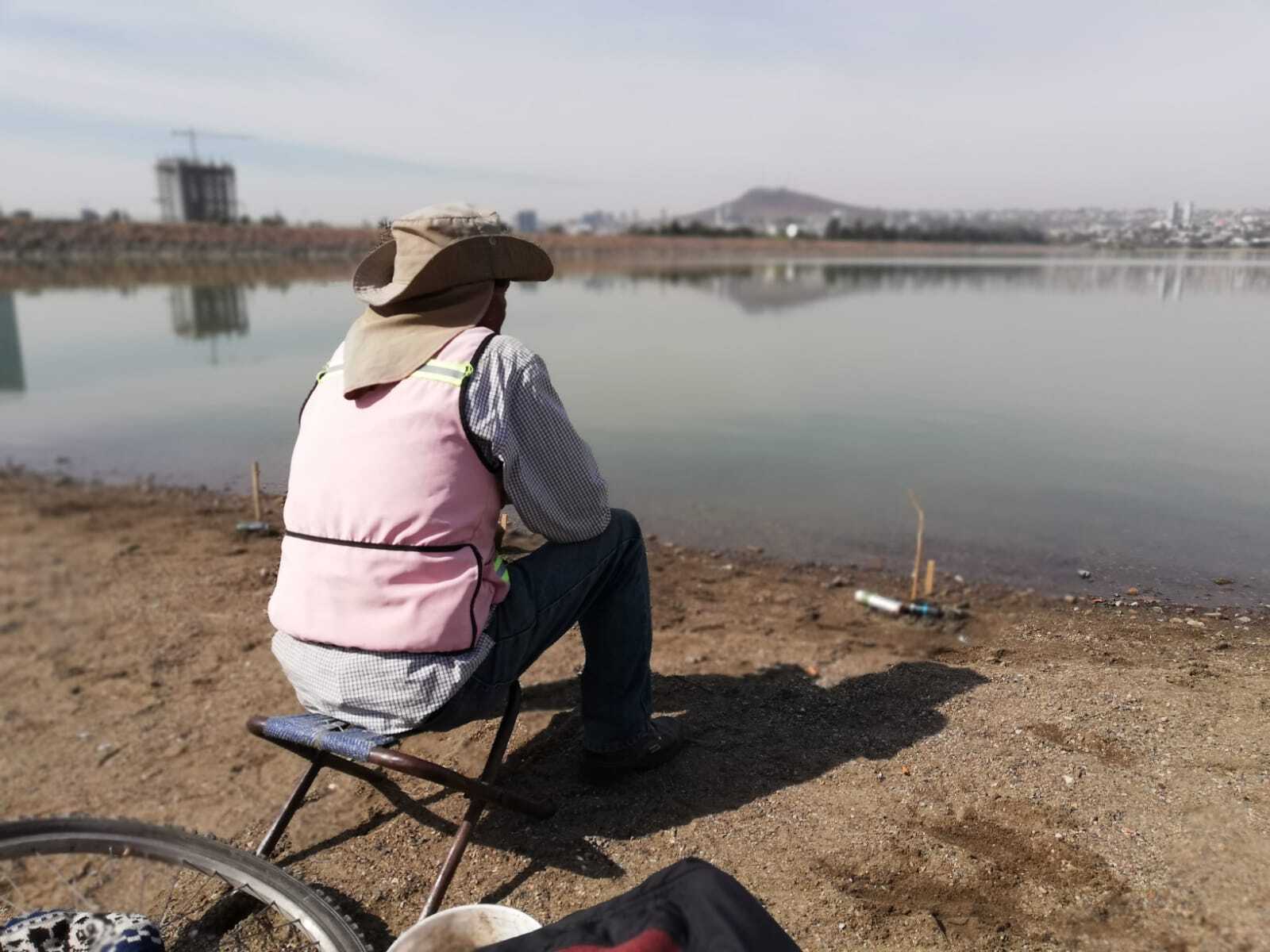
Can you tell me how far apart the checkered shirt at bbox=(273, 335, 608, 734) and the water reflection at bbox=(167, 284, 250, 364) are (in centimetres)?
1387

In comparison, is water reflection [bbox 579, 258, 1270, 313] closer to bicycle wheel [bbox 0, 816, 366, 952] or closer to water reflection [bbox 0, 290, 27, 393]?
bicycle wheel [bbox 0, 816, 366, 952]

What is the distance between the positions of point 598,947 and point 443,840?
114cm

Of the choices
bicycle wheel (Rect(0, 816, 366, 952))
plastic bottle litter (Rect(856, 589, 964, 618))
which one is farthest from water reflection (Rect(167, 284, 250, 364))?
bicycle wheel (Rect(0, 816, 366, 952))

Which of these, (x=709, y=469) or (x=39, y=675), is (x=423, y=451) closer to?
(x=39, y=675)

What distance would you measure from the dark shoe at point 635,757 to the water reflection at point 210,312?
1378 centimetres

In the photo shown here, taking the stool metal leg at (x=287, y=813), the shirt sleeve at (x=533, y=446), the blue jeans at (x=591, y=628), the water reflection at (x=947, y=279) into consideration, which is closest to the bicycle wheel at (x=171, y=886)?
the stool metal leg at (x=287, y=813)

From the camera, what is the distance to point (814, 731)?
3.04m

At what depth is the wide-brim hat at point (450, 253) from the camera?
7.29 feet

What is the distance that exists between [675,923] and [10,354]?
57.1ft

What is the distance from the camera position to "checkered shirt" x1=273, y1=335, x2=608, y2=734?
2129 mm

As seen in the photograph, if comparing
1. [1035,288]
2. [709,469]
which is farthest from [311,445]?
[1035,288]

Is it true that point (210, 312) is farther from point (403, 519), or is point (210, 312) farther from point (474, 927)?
point (474, 927)

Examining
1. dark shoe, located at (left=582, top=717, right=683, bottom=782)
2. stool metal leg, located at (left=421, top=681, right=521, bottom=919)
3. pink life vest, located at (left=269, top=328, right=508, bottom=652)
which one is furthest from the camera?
dark shoe, located at (left=582, top=717, right=683, bottom=782)

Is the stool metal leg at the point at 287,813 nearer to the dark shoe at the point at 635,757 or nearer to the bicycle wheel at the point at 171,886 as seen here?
the bicycle wheel at the point at 171,886
